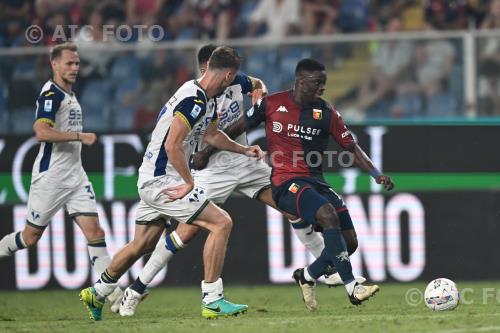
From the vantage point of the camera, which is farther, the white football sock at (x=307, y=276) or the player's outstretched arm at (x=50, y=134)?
the player's outstretched arm at (x=50, y=134)

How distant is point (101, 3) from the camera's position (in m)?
17.8

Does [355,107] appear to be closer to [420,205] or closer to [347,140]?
[420,205]

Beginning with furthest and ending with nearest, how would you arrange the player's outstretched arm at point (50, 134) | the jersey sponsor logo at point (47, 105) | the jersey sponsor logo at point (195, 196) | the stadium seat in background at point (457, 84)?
the stadium seat in background at point (457, 84)
the jersey sponsor logo at point (47, 105)
the player's outstretched arm at point (50, 134)
the jersey sponsor logo at point (195, 196)

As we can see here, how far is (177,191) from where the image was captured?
10.1 meters

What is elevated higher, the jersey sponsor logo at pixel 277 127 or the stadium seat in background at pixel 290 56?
the stadium seat in background at pixel 290 56

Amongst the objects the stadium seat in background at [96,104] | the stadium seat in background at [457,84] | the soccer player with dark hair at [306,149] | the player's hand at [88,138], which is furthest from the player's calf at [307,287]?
the stadium seat in background at [96,104]

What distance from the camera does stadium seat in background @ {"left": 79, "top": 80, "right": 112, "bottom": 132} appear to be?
52.5ft

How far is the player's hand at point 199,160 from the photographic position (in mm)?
11594

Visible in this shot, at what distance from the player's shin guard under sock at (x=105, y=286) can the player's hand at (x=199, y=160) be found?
5.16ft

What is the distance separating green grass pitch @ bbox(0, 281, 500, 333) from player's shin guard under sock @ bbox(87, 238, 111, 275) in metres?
0.50

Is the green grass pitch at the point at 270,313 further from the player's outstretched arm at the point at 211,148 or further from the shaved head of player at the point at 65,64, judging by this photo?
the shaved head of player at the point at 65,64

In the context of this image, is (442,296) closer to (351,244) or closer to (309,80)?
(351,244)

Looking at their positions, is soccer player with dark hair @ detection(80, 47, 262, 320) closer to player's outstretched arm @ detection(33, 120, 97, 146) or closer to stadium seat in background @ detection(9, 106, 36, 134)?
player's outstretched arm @ detection(33, 120, 97, 146)

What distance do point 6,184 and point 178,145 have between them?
6.72 m
